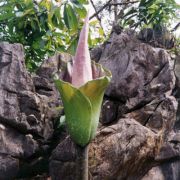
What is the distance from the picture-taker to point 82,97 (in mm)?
1100

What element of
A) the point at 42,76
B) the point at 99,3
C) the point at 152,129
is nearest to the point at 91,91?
the point at 152,129

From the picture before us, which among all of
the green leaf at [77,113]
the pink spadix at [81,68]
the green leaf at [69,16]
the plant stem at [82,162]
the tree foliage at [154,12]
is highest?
the tree foliage at [154,12]

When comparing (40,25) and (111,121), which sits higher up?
(40,25)

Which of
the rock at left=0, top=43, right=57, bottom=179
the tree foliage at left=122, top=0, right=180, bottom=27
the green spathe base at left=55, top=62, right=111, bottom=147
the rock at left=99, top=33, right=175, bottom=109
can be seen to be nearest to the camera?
the green spathe base at left=55, top=62, right=111, bottom=147

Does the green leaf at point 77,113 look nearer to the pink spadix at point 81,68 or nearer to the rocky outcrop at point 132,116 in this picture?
the pink spadix at point 81,68

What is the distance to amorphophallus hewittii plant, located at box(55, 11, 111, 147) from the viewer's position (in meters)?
1.11

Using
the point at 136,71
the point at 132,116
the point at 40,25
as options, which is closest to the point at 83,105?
the point at 132,116

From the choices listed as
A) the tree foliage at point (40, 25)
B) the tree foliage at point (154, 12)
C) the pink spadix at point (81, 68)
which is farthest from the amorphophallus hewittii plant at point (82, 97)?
the tree foliage at point (154, 12)

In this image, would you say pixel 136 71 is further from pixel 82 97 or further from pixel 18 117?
pixel 82 97

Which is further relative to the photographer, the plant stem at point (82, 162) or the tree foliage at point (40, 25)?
the tree foliage at point (40, 25)

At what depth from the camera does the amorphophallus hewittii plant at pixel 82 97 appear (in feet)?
3.63

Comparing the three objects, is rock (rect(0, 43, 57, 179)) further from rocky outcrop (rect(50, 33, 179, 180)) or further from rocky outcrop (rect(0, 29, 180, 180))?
rocky outcrop (rect(50, 33, 179, 180))

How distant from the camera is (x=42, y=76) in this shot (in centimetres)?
253

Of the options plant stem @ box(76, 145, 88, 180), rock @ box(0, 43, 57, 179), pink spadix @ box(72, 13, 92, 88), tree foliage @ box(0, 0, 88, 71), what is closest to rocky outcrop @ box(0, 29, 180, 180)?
rock @ box(0, 43, 57, 179)
